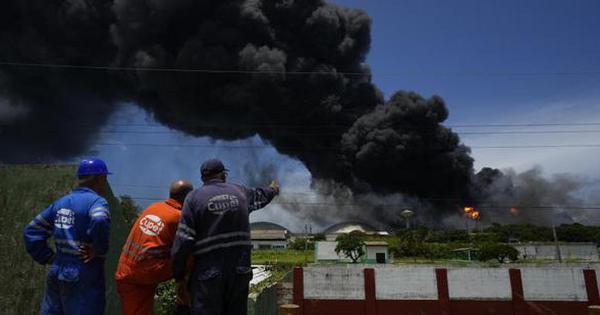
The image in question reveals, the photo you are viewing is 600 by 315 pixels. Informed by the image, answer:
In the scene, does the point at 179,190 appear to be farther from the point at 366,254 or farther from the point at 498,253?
the point at 498,253

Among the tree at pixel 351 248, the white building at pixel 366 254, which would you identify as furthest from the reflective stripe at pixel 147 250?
the tree at pixel 351 248

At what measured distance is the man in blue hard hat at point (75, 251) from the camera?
2865 millimetres

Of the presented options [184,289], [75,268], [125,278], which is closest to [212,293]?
[184,289]

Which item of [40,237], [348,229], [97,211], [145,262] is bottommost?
[145,262]

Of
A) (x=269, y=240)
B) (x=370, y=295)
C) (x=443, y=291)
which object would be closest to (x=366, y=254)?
(x=370, y=295)

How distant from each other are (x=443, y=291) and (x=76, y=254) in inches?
1071

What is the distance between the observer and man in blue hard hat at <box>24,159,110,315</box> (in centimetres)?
287

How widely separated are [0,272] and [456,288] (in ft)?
88.5

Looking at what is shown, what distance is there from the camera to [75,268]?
2.89 m

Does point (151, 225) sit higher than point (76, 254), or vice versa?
point (151, 225)

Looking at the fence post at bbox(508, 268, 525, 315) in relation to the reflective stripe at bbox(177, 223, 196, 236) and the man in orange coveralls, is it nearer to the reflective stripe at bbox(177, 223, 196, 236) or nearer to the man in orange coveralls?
the man in orange coveralls

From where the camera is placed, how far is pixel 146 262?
9.71 feet

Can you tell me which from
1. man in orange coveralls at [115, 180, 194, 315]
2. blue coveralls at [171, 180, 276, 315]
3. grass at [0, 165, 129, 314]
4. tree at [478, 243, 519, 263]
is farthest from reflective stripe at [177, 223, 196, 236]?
tree at [478, 243, 519, 263]

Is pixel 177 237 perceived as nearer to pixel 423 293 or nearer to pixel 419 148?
pixel 423 293
